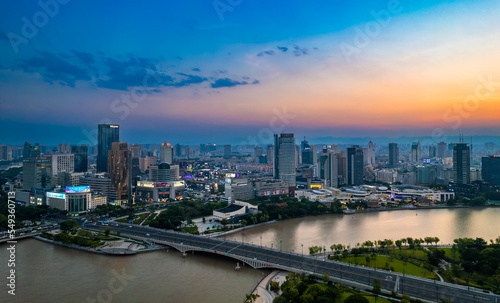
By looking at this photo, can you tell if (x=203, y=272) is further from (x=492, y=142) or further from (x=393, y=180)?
(x=492, y=142)

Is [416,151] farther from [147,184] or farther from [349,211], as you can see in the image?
[147,184]

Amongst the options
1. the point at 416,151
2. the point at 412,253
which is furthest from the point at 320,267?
the point at 416,151

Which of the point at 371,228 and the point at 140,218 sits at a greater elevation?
the point at 140,218

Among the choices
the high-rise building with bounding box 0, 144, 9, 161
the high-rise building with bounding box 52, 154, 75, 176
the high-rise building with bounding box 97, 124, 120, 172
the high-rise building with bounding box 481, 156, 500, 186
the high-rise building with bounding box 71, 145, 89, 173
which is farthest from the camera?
the high-rise building with bounding box 0, 144, 9, 161

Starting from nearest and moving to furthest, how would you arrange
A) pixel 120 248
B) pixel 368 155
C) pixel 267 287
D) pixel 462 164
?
pixel 267 287
pixel 120 248
pixel 462 164
pixel 368 155

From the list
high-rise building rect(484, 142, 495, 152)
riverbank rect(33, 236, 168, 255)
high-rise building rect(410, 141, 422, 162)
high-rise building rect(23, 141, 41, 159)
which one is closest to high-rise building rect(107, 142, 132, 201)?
riverbank rect(33, 236, 168, 255)

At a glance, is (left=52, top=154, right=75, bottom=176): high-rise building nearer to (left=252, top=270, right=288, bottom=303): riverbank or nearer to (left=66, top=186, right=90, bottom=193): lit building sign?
(left=66, top=186, right=90, bottom=193): lit building sign

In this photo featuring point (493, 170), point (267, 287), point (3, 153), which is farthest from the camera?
point (3, 153)
